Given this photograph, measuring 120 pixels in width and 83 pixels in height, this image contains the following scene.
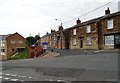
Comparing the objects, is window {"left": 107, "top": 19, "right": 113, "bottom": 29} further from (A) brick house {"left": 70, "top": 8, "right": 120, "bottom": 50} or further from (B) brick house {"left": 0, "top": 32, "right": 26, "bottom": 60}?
(B) brick house {"left": 0, "top": 32, "right": 26, "bottom": 60}

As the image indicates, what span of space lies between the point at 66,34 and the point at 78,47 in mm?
10437

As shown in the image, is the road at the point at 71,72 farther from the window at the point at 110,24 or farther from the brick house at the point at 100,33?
the window at the point at 110,24

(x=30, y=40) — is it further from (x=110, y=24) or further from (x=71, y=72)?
(x=71, y=72)

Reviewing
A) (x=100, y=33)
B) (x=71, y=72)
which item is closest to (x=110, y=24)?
(x=100, y=33)

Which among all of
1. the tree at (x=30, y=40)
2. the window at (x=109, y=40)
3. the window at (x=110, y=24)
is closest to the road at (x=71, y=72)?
the window at (x=109, y=40)

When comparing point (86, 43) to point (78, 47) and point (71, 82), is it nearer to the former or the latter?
point (78, 47)

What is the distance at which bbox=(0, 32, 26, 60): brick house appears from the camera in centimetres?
8817

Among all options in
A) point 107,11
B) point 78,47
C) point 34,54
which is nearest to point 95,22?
point 107,11

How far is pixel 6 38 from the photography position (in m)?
88.9

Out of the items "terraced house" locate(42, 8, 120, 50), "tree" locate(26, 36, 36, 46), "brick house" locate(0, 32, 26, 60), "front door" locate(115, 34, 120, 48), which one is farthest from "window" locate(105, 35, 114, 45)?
"tree" locate(26, 36, 36, 46)

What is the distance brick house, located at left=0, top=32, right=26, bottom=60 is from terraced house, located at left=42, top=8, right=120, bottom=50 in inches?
1357

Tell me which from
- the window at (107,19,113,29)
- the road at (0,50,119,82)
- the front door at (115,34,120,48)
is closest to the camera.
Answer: the road at (0,50,119,82)

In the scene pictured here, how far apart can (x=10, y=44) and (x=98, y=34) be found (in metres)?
51.4

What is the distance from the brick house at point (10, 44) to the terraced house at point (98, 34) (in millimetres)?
34472
